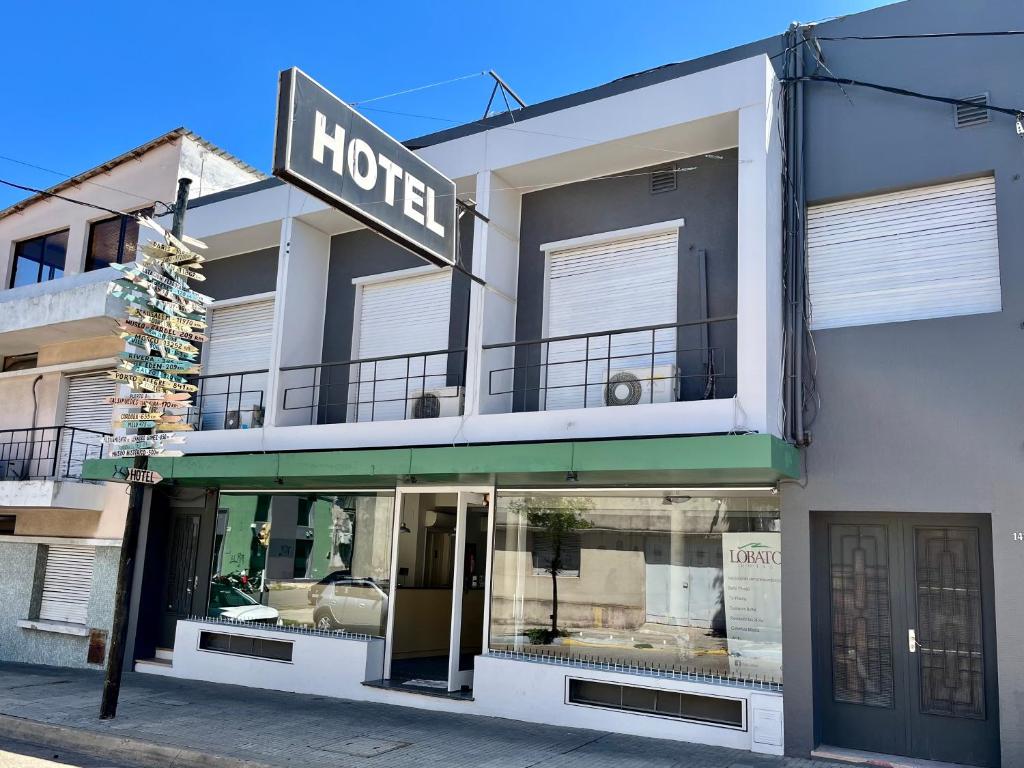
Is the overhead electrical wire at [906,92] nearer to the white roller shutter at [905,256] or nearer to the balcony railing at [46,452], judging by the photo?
the white roller shutter at [905,256]

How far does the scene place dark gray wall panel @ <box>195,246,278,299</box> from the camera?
1330 centimetres

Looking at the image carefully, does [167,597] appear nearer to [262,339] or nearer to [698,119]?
[262,339]

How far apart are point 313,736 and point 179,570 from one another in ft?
18.2

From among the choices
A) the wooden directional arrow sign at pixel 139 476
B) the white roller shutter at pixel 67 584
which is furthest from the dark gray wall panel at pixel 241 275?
the white roller shutter at pixel 67 584

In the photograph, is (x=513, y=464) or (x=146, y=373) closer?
(x=513, y=464)

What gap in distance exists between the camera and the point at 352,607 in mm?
11594

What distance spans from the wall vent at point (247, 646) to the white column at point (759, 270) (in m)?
6.91

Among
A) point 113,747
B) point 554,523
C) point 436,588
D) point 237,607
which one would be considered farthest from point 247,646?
point 554,523

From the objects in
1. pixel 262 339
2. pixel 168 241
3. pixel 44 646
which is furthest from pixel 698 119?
pixel 44 646

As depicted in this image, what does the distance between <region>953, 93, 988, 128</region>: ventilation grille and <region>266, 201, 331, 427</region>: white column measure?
8.05 metres

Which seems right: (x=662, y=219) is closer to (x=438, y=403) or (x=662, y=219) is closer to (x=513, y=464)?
(x=513, y=464)

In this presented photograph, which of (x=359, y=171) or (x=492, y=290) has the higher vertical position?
(x=359, y=171)

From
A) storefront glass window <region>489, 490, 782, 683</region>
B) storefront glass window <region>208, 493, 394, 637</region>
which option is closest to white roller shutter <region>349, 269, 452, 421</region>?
storefront glass window <region>208, 493, 394, 637</region>

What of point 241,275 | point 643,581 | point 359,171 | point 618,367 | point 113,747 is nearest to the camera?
point 359,171
